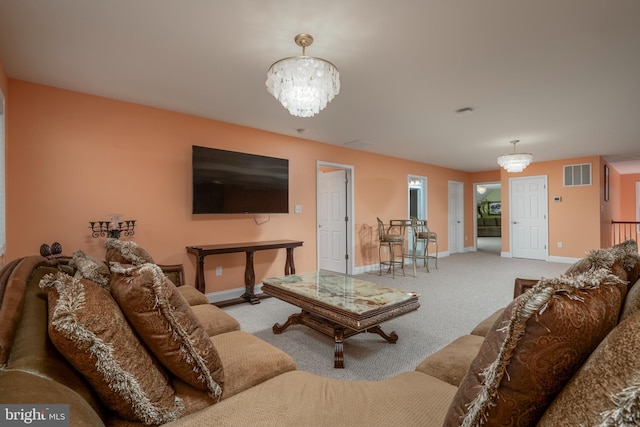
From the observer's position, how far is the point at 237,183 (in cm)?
383

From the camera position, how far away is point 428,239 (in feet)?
19.2

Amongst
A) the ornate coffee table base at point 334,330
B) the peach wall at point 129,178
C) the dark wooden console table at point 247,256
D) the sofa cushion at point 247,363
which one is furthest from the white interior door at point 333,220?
the sofa cushion at point 247,363

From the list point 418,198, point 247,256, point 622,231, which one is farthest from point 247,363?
point 622,231

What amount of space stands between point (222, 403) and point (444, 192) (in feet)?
25.2

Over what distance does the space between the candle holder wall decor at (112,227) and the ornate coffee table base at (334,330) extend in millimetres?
1912

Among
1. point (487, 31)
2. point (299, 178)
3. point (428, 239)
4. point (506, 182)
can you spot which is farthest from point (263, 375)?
point (506, 182)

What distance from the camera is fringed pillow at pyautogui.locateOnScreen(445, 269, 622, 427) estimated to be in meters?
0.56

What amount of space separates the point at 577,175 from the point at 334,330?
7.08 meters

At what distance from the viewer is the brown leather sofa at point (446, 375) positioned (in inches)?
19.9

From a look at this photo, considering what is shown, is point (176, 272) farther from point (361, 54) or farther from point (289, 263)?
point (361, 54)

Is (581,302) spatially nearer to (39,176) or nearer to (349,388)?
(349,388)

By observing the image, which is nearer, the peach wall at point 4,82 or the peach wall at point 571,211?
the peach wall at point 4,82

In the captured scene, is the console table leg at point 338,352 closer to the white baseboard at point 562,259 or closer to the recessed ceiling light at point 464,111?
the recessed ceiling light at point 464,111

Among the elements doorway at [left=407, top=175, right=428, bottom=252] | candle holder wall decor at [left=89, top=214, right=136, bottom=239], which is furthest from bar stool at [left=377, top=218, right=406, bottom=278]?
candle holder wall decor at [left=89, top=214, right=136, bottom=239]
